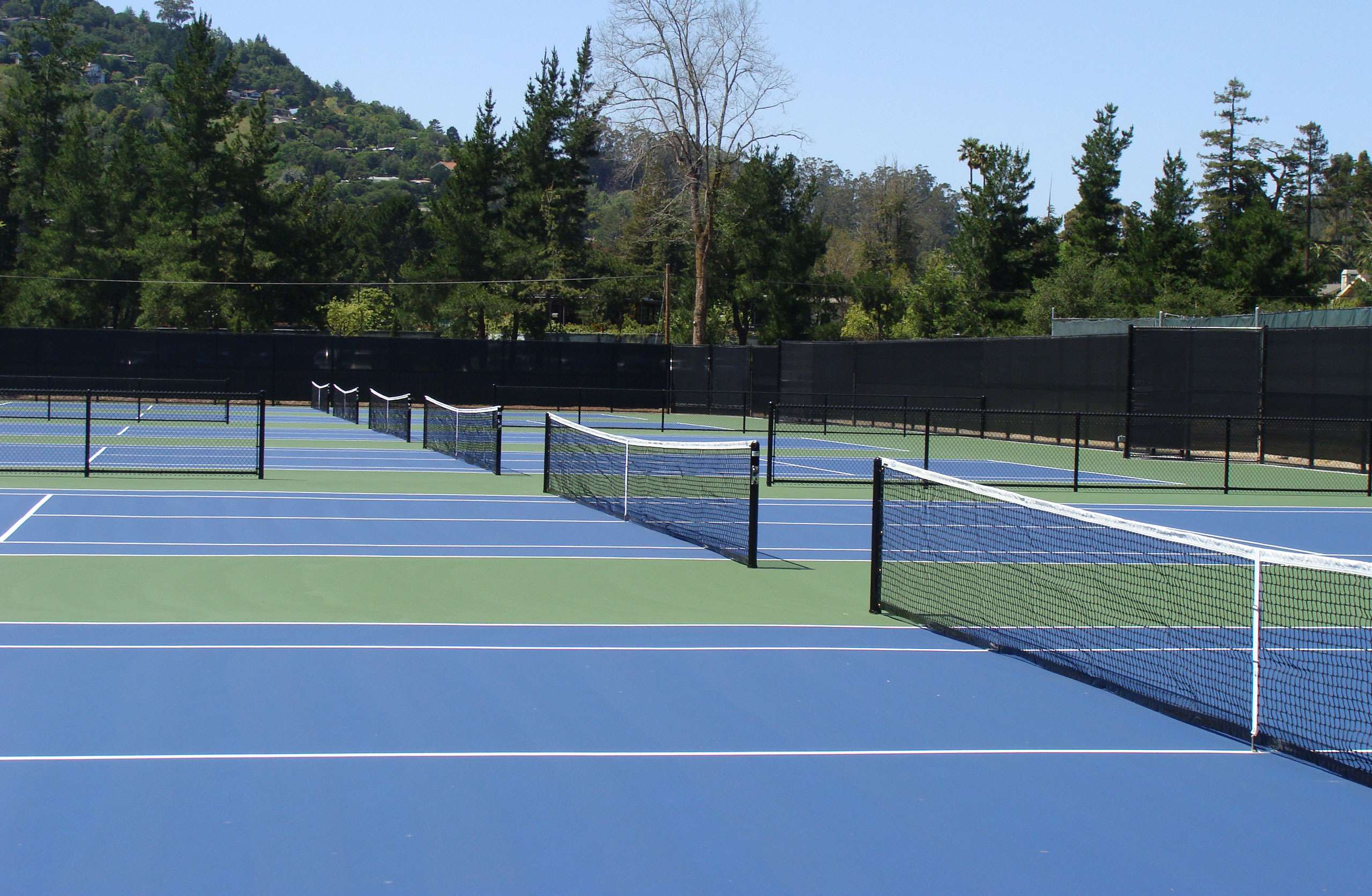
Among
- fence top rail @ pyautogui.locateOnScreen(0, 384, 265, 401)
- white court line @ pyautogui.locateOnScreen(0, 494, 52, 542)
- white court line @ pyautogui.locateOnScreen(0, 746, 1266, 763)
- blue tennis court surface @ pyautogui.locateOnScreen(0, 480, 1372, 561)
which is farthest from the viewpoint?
fence top rail @ pyautogui.locateOnScreen(0, 384, 265, 401)

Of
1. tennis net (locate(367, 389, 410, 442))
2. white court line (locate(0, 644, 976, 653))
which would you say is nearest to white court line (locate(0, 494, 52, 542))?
white court line (locate(0, 644, 976, 653))

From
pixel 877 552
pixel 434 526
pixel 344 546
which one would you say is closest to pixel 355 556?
pixel 344 546

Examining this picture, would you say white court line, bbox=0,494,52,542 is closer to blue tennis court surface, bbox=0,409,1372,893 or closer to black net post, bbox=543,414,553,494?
blue tennis court surface, bbox=0,409,1372,893

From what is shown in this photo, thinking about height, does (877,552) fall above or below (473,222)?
below

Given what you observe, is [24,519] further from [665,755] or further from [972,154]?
[972,154]

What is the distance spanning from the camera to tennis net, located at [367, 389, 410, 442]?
107 ft

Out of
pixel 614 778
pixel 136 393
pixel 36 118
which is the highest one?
pixel 36 118

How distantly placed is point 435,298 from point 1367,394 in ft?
178

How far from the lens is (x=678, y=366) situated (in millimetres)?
51062

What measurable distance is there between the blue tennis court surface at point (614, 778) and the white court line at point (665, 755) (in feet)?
0.07

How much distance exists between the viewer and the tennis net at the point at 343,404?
3991cm

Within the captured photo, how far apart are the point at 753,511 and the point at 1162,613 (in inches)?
152

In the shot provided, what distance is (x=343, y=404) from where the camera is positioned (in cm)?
4269

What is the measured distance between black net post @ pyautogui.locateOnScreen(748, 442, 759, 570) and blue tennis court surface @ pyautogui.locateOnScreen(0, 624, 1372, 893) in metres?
3.80
